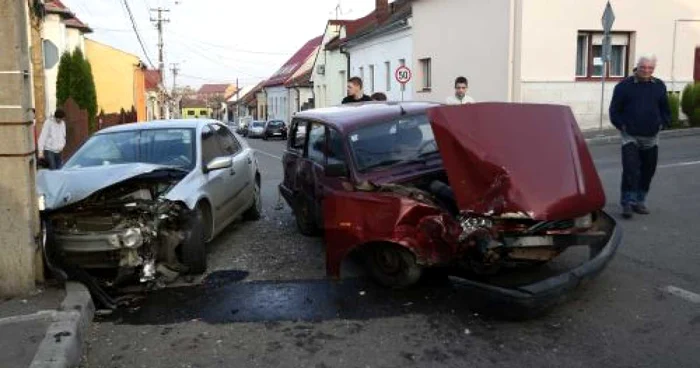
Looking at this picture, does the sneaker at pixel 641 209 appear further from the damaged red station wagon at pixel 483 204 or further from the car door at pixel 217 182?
the car door at pixel 217 182

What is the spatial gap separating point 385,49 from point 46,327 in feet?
96.1

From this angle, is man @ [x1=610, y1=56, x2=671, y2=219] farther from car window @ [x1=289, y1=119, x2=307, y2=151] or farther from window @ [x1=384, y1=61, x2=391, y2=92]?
window @ [x1=384, y1=61, x2=391, y2=92]

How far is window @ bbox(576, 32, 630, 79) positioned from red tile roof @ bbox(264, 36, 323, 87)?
38759 mm

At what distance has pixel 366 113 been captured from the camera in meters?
7.30

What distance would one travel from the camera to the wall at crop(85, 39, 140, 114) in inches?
1650

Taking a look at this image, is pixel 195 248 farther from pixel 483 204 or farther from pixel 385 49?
pixel 385 49

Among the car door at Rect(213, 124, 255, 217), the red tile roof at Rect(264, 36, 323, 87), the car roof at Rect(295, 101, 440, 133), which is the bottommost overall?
the car door at Rect(213, 124, 255, 217)

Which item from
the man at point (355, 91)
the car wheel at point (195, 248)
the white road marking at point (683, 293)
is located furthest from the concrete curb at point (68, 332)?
the man at point (355, 91)

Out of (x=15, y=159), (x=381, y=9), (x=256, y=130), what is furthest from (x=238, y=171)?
(x=256, y=130)

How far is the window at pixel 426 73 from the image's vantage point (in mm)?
28469

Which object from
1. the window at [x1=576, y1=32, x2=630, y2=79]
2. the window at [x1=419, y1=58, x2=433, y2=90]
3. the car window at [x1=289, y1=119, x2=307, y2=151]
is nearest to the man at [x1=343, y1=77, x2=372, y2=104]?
the car window at [x1=289, y1=119, x2=307, y2=151]

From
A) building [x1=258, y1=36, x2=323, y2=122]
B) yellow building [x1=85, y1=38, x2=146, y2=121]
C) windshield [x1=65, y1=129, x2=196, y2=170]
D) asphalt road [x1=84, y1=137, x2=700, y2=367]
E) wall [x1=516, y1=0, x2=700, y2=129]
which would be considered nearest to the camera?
asphalt road [x1=84, y1=137, x2=700, y2=367]

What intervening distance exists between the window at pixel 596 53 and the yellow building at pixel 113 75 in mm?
27447

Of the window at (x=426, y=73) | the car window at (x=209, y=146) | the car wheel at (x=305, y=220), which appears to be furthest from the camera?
the window at (x=426, y=73)
